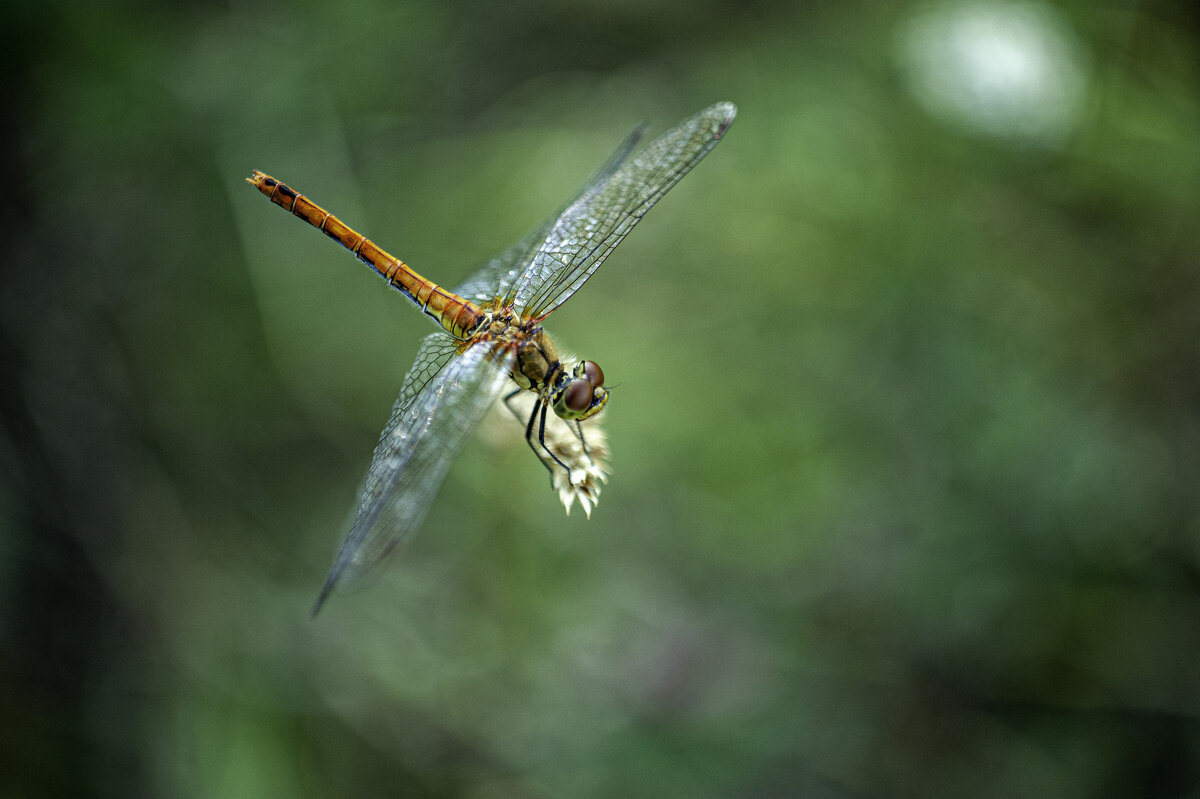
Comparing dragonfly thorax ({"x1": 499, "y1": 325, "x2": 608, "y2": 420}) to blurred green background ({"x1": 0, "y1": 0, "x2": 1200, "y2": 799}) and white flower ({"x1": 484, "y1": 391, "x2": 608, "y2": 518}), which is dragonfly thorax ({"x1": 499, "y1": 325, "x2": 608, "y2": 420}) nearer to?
white flower ({"x1": 484, "y1": 391, "x2": 608, "y2": 518})

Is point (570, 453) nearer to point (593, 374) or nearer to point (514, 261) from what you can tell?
point (593, 374)

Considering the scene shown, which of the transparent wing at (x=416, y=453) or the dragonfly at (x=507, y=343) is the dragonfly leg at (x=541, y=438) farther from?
the transparent wing at (x=416, y=453)

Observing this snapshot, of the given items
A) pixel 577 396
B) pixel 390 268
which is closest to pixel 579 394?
pixel 577 396

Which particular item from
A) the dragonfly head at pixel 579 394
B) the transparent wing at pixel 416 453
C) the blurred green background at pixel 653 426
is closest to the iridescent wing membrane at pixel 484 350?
the transparent wing at pixel 416 453

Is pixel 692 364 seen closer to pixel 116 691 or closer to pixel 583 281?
pixel 583 281

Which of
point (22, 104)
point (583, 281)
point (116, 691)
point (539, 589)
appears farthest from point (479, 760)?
point (22, 104)

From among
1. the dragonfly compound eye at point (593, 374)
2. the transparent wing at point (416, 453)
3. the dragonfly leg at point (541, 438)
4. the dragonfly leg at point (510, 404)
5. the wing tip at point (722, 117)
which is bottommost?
the transparent wing at point (416, 453)

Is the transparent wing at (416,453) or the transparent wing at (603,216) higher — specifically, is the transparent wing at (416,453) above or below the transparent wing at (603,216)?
below

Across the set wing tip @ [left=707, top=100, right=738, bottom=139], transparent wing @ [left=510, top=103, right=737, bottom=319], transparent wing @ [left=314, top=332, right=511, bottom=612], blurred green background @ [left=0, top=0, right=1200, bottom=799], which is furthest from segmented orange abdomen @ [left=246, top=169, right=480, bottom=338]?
wing tip @ [left=707, top=100, right=738, bottom=139]
